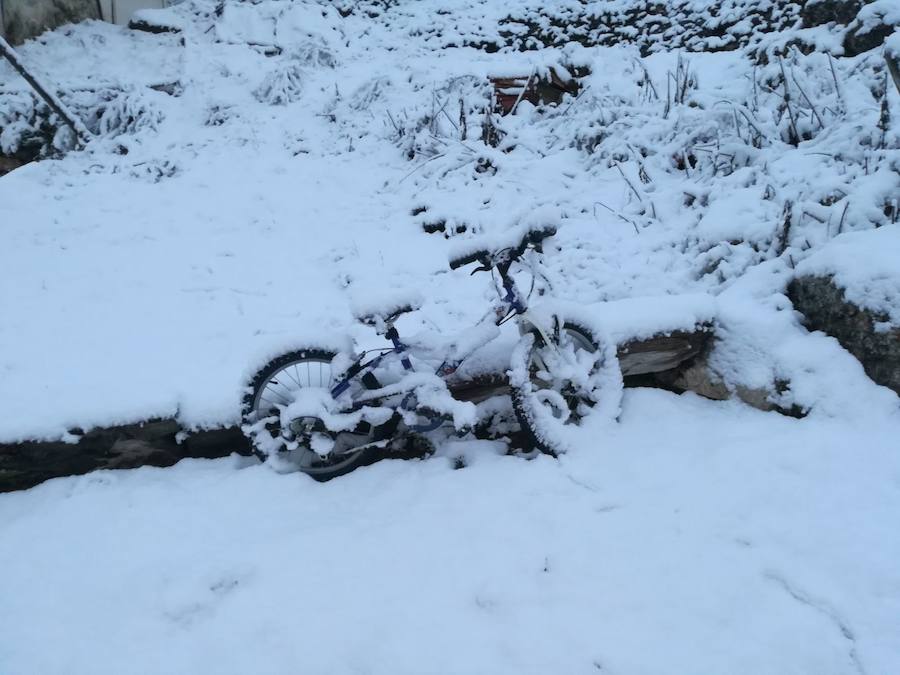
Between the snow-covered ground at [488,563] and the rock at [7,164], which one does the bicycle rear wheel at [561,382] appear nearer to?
the snow-covered ground at [488,563]

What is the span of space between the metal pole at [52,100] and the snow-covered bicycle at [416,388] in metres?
5.89

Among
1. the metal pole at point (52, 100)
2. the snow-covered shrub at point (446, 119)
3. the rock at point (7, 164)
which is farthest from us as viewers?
the snow-covered shrub at point (446, 119)

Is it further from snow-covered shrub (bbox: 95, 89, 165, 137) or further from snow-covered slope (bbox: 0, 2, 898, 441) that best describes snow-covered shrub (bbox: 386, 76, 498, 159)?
snow-covered shrub (bbox: 95, 89, 165, 137)

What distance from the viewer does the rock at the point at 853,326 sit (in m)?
2.62

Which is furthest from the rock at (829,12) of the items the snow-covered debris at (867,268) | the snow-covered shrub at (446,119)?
the snow-covered debris at (867,268)

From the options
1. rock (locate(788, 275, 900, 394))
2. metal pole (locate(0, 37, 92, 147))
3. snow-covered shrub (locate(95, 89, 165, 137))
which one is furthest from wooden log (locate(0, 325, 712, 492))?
snow-covered shrub (locate(95, 89, 165, 137))

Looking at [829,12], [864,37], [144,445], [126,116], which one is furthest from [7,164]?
[829,12]

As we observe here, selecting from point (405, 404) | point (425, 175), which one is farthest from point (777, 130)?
point (405, 404)

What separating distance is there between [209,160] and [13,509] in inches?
201

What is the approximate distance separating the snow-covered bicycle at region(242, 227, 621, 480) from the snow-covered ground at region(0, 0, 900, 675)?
146mm

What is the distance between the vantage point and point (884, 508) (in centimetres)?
224

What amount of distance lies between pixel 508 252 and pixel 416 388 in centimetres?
86

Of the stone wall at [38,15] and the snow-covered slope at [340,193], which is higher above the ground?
the stone wall at [38,15]

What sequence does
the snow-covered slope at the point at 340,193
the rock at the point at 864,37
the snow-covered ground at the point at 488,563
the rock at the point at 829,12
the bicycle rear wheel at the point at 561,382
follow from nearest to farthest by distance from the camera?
the snow-covered ground at the point at 488,563, the bicycle rear wheel at the point at 561,382, the snow-covered slope at the point at 340,193, the rock at the point at 864,37, the rock at the point at 829,12
